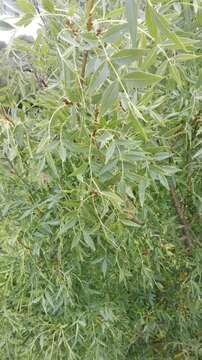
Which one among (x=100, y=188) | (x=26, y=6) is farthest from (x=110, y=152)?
(x=26, y=6)

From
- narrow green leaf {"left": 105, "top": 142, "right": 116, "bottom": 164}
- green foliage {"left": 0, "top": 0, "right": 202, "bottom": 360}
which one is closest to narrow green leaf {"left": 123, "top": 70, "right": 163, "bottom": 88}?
green foliage {"left": 0, "top": 0, "right": 202, "bottom": 360}

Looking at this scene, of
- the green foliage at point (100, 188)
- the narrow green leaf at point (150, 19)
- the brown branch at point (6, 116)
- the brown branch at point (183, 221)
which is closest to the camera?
the narrow green leaf at point (150, 19)

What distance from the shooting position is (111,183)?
2.64 ft

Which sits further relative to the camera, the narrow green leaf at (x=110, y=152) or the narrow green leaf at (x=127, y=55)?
the narrow green leaf at (x=110, y=152)

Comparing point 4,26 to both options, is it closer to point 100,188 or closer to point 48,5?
point 48,5

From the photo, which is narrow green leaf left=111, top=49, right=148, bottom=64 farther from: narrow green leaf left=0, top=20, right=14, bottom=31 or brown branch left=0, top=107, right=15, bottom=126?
brown branch left=0, top=107, right=15, bottom=126

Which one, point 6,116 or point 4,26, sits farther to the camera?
point 6,116

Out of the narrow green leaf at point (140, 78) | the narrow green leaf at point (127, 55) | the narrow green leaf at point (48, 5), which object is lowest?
the narrow green leaf at point (140, 78)

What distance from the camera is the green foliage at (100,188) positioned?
27.0 inches

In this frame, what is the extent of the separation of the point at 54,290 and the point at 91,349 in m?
0.16

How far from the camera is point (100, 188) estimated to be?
82 centimetres

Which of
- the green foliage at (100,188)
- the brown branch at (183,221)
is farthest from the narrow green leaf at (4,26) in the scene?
the brown branch at (183,221)

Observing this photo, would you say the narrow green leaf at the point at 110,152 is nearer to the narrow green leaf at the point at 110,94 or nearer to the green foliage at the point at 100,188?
the green foliage at the point at 100,188

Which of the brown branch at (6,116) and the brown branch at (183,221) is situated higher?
the brown branch at (6,116)
